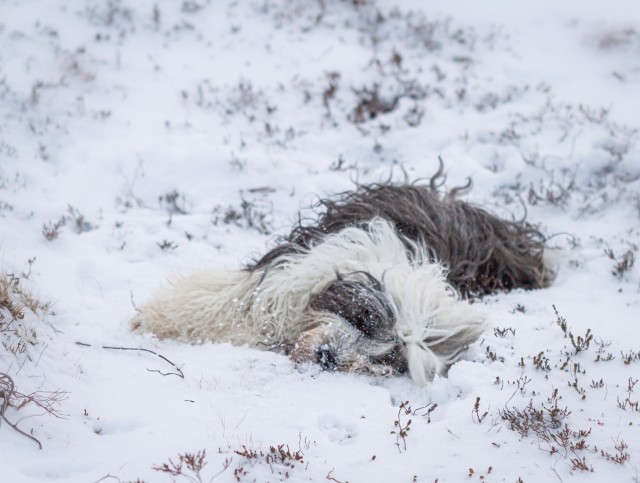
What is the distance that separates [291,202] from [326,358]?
3354mm

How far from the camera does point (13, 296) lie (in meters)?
3.62

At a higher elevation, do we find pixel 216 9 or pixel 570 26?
pixel 216 9

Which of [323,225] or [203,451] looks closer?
[203,451]

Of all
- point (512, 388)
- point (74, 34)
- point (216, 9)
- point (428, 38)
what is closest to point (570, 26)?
point (428, 38)

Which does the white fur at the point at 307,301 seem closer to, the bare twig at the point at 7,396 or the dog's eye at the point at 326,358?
the dog's eye at the point at 326,358

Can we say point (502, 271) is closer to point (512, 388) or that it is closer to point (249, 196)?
point (512, 388)

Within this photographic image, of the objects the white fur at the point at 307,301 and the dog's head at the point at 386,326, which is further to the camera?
the white fur at the point at 307,301

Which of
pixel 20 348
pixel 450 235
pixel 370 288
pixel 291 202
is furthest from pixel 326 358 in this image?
pixel 291 202

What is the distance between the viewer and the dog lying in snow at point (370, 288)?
3.62 m

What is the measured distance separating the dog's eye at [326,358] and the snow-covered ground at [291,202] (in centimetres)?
5

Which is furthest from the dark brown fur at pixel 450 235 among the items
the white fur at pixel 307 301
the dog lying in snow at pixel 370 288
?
the white fur at pixel 307 301

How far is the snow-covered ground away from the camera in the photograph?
274 centimetres

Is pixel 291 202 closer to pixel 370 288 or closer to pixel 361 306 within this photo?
pixel 370 288

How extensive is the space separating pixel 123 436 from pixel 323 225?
2412 mm
